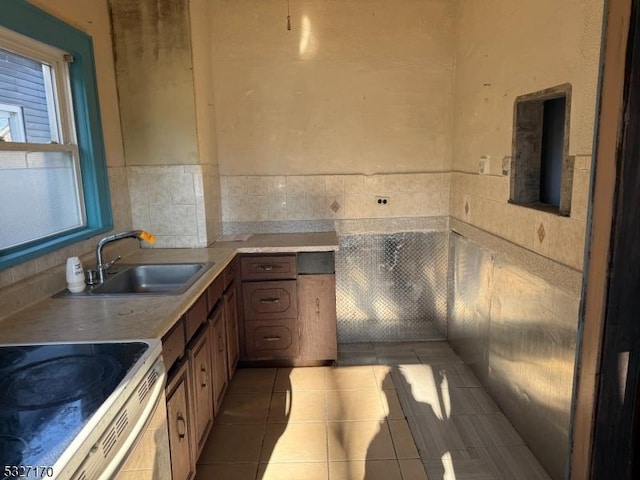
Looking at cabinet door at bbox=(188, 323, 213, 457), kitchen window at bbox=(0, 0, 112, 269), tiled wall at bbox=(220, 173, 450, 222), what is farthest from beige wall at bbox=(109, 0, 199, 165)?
cabinet door at bbox=(188, 323, 213, 457)

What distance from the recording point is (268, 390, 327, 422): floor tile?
2.53 meters

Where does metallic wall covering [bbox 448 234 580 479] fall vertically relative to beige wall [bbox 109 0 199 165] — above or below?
below

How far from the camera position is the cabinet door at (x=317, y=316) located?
3004mm

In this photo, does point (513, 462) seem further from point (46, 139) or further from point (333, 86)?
point (46, 139)

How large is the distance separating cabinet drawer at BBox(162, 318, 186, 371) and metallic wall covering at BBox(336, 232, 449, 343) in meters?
1.81

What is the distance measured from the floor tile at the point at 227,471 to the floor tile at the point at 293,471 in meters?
0.03

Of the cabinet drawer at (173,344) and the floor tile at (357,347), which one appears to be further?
the floor tile at (357,347)

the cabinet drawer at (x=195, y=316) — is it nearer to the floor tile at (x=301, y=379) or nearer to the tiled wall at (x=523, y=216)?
the floor tile at (x=301, y=379)

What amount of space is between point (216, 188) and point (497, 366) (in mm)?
2287

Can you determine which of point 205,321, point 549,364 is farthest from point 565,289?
point 205,321

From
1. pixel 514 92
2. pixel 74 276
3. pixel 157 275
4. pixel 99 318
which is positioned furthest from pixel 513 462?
pixel 74 276

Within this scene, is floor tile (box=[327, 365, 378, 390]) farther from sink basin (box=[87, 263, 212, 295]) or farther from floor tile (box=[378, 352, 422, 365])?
sink basin (box=[87, 263, 212, 295])

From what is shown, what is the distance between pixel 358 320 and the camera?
3545 mm

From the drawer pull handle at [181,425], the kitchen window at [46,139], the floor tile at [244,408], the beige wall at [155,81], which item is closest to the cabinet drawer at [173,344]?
the drawer pull handle at [181,425]
